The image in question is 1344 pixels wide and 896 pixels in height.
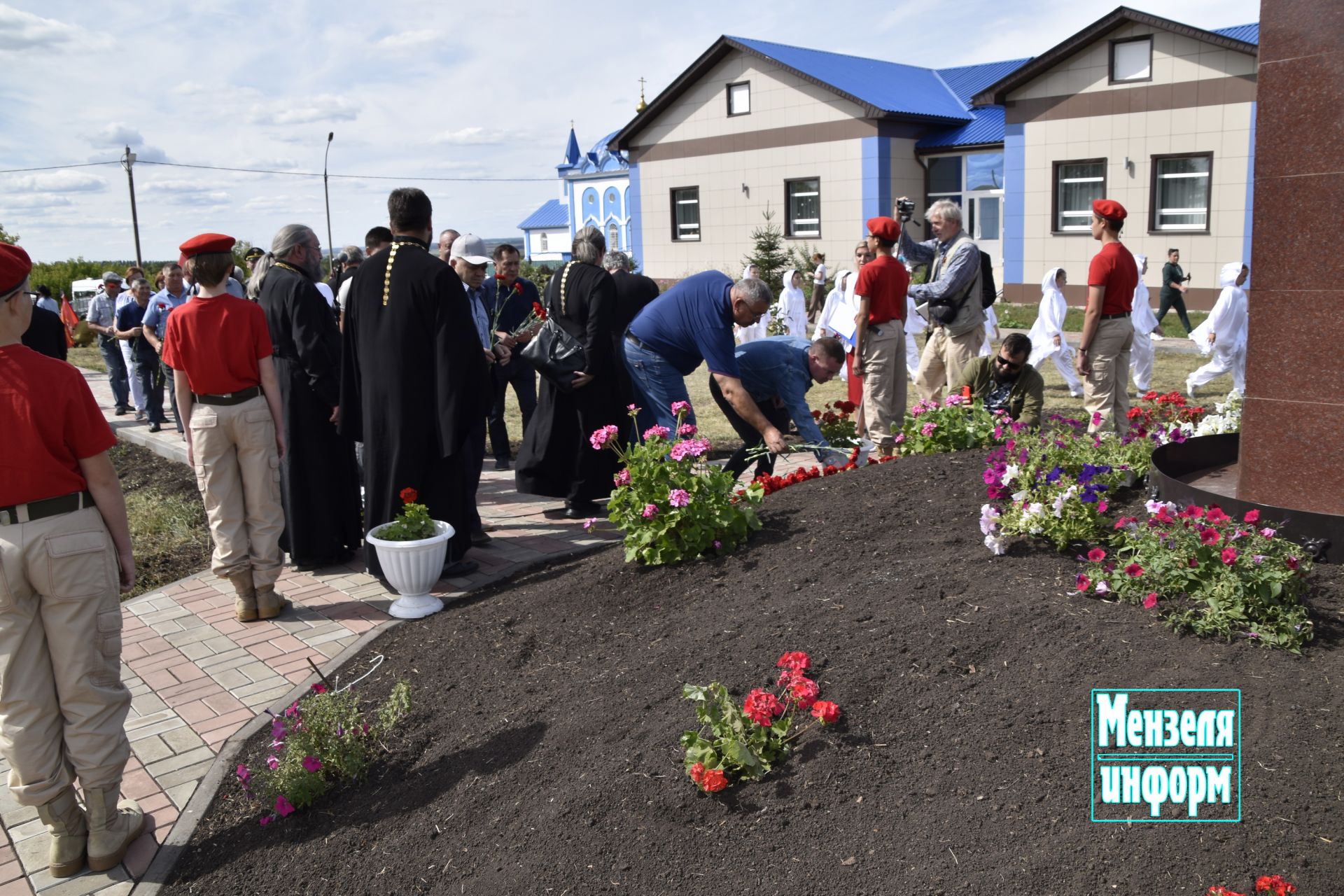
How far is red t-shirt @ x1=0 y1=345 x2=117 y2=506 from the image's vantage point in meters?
3.11

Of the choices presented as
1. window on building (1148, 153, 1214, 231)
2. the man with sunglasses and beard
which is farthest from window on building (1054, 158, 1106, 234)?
the man with sunglasses and beard

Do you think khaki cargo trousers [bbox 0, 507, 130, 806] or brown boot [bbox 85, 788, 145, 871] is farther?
brown boot [bbox 85, 788, 145, 871]

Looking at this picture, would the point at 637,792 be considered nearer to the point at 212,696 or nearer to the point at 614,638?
the point at 614,638

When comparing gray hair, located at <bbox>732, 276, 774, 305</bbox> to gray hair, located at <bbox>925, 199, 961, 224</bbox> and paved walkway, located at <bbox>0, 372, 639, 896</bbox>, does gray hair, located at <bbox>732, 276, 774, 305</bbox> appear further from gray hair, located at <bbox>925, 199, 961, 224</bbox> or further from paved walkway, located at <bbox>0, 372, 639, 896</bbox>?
gray hair, located at <bbox>925, 199, 961, 224</bbox>

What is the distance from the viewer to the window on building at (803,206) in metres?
28.0

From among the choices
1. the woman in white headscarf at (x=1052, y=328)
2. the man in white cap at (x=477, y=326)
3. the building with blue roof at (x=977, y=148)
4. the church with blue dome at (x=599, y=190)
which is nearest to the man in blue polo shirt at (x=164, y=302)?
the man in white cap at (x=477, y=326)

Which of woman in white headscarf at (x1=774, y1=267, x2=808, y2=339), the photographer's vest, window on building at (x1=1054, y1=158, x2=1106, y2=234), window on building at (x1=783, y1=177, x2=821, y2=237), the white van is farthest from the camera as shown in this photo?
the white van

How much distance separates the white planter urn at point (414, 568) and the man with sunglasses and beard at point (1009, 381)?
3463 mm

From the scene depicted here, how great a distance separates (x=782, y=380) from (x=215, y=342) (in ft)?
10.3

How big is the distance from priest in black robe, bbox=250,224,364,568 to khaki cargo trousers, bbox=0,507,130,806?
2.80 meters

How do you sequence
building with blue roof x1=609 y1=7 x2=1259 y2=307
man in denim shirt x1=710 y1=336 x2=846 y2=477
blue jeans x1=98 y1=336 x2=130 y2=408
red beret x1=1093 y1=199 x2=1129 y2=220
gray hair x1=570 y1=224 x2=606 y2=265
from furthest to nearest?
building with blue roof x1=609 y1=7 x2=1259 y2=307 < blue jeans x1=98 y1=336 x2=130 y2=408 < gray hair x1=570 y1=224 x2=606 y2=265 < red beret x1=1093 y1=199 x2=1129 y2=220 < man in denim shirt x1=710 y1=336 x2=846 y2=477

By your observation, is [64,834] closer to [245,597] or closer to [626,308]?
[245,597]

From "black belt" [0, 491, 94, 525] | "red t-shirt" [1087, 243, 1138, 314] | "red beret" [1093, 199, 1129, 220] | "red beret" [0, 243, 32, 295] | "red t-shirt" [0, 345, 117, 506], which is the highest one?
"red beret" [1093, 199, 1129, 220]

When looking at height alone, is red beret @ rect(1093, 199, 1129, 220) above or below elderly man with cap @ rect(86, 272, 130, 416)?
above
